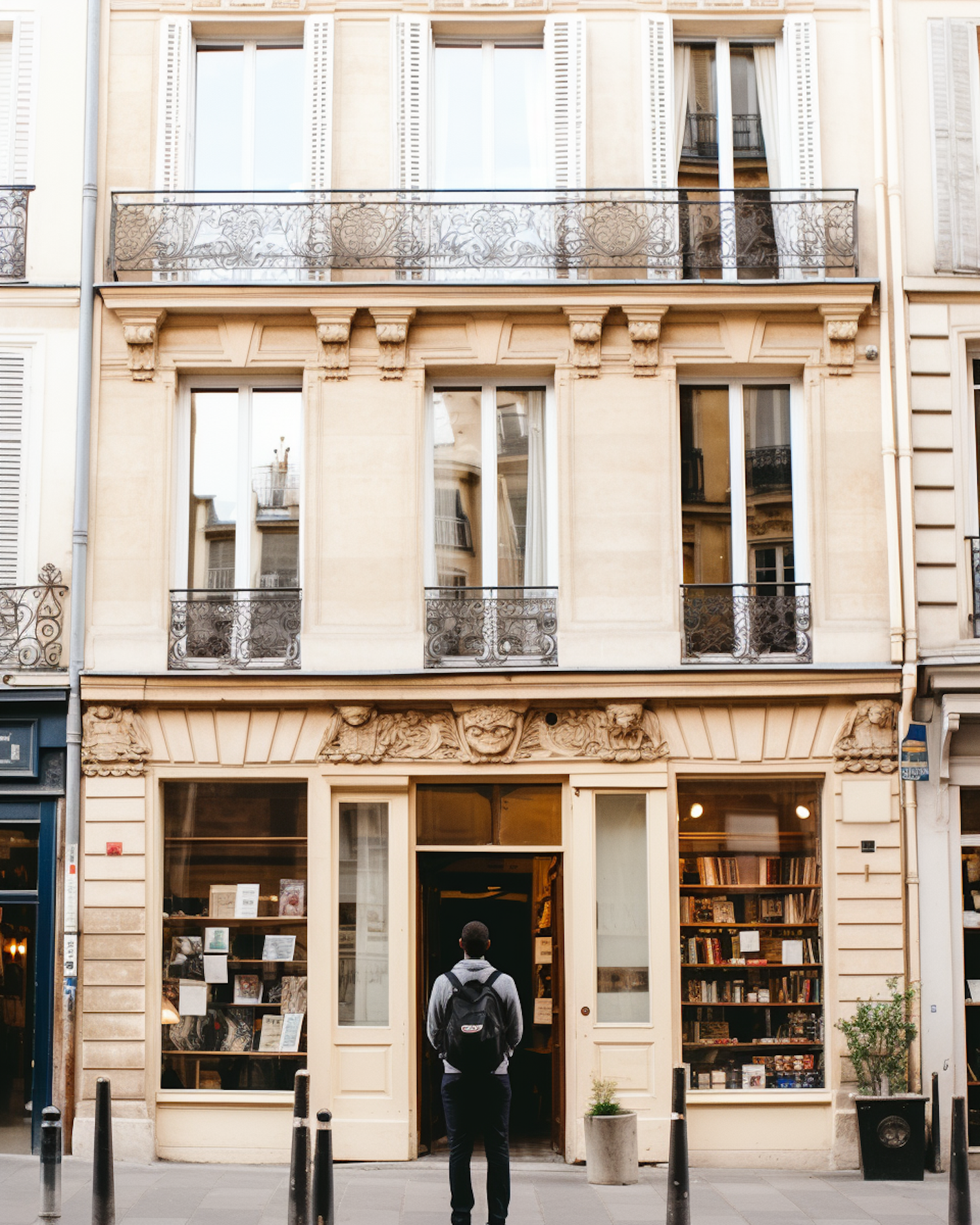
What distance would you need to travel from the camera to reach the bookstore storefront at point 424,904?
1277 cm

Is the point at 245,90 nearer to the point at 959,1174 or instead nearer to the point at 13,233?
the point at 13,233

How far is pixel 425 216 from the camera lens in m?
13.7

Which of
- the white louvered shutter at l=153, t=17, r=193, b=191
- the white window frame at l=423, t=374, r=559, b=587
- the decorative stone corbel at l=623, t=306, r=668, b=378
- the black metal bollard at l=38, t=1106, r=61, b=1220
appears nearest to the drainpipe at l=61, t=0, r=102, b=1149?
the white louvered shutter at l=153, t=17, r=193, b=191

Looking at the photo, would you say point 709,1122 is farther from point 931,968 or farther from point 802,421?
point 802,421

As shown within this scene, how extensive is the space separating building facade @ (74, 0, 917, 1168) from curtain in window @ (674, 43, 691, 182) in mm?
41

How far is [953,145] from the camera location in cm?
1369

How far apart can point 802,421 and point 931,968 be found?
501 cm

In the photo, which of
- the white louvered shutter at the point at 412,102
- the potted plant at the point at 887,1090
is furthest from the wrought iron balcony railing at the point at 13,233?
the potted plant at the point at 887,1090

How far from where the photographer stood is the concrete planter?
1181 centimetres

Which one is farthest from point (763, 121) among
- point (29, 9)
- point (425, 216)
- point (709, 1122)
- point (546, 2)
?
point (709, 1122)

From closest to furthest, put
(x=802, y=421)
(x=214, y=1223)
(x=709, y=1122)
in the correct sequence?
(x=214, y=1223)
(x=709, y=1122)
(x=802, y=421)

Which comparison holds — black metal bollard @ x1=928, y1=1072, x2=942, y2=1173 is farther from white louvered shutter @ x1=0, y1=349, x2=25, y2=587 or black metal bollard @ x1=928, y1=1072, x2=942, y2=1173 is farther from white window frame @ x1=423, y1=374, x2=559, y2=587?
white louvered shutter @ x1=0, y1=349, x2=25, y2=587

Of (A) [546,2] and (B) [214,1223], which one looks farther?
(A) [546,2]

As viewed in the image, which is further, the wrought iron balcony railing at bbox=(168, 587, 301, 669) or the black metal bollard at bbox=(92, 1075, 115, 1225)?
the wrought iron balcony railing at bbox=(168, 587, 301, 669)
